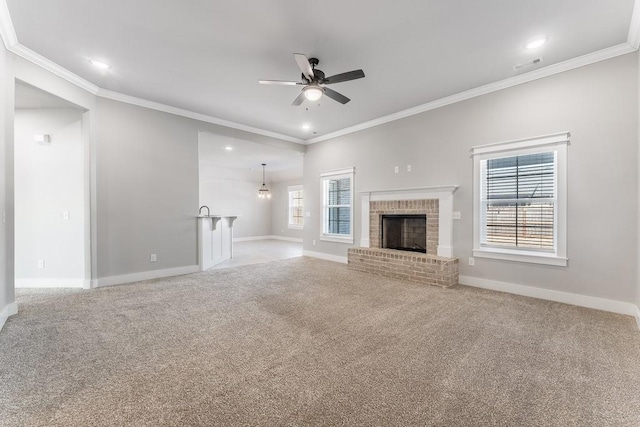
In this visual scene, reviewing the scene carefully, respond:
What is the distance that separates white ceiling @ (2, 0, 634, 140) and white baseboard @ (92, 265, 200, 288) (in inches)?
114

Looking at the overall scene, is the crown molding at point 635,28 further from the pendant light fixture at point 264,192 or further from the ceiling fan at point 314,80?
the pendant light fixture at point 264,192

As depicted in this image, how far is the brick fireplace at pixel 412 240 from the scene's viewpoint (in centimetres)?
444

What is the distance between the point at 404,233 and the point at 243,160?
5857 millimetres

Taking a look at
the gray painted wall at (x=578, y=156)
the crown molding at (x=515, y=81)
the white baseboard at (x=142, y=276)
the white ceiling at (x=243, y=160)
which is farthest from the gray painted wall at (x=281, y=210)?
the gray painted wall at (x=578, y=156)

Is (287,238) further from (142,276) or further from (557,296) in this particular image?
(557,296)

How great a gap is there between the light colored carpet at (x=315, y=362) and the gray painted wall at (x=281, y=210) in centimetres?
788

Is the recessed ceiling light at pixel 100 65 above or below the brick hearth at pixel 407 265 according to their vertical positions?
above

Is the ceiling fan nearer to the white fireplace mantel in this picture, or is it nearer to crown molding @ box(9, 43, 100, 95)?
the white fireplace mantel

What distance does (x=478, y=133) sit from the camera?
431 cm

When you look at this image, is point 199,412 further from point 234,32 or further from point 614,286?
point 614,286

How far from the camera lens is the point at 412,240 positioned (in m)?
5.54

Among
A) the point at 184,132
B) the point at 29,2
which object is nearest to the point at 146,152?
the point at 184,132

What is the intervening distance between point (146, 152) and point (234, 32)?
287cm

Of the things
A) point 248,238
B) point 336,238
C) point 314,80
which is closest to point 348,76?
point 314,80
